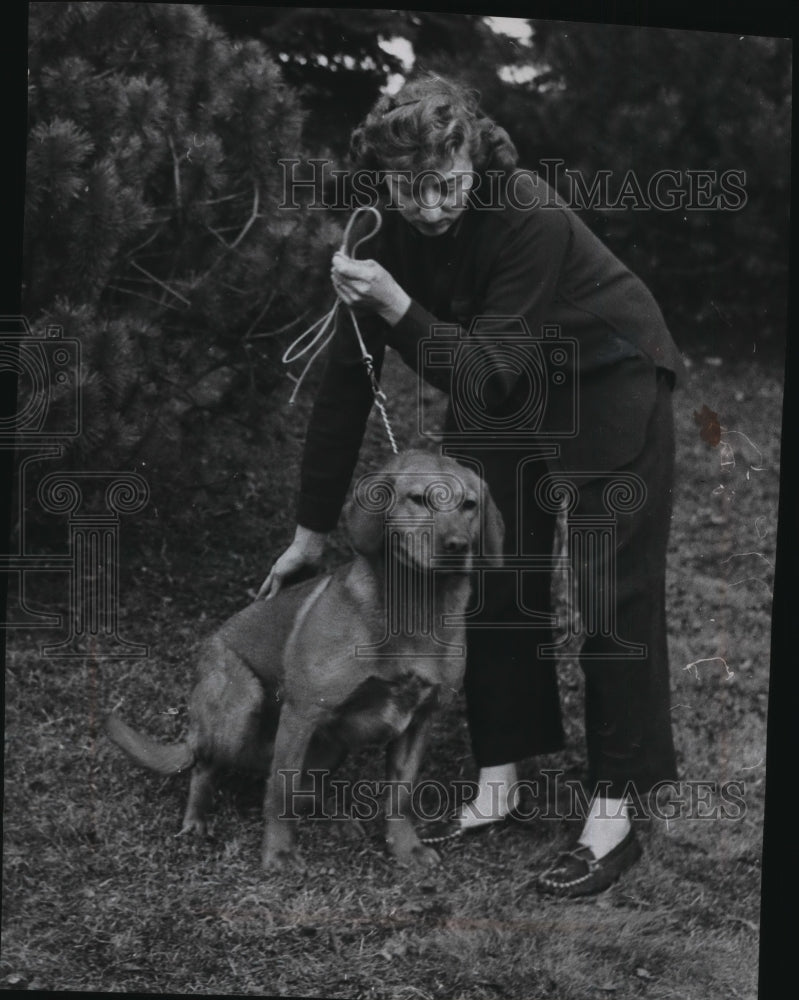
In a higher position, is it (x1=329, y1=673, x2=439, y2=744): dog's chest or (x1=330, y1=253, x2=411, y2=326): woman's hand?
(x1=330, y1=253, x2=411, y2=326): woman's hand

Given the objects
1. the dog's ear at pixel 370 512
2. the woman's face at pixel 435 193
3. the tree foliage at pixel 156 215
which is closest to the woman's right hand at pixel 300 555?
the dog's ear at pixel 370 512

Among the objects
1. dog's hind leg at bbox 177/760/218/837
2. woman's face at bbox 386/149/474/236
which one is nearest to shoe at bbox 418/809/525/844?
dog's hind leg at bbox 177/760/218/837

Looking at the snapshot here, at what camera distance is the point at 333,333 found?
4.74 metres

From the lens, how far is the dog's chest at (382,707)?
4.60 m

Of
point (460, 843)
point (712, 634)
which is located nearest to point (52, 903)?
point (460, 843)

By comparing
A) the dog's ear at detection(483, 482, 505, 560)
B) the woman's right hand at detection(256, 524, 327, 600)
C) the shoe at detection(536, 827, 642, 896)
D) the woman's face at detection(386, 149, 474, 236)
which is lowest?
the shoe at detection(536, 827, 642, 896)

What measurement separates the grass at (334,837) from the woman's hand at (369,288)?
21 centimetres

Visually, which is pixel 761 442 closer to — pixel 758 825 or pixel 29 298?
pixel 758 825

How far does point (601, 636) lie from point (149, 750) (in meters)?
1.47

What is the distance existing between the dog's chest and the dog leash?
2.37 ft

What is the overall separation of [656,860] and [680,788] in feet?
0.79
